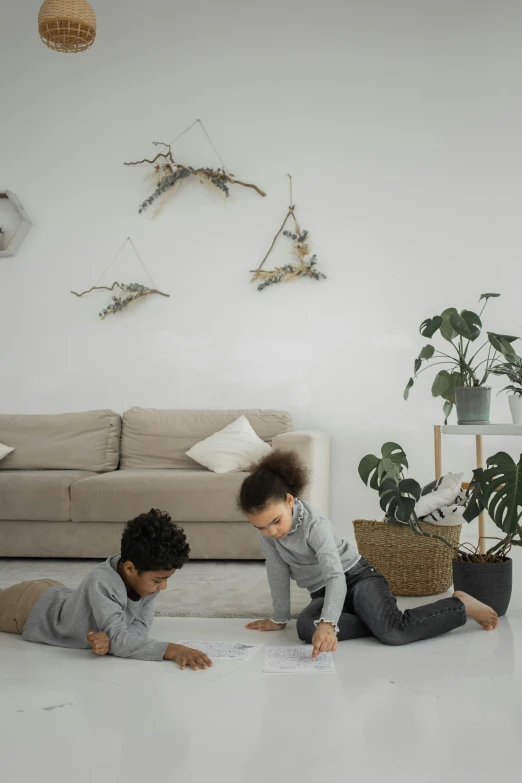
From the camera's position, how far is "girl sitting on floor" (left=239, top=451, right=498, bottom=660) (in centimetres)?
221

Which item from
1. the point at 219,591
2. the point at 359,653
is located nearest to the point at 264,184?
the point at 219,591

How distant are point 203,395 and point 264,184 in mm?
1288

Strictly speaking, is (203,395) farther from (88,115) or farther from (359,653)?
(359,653)

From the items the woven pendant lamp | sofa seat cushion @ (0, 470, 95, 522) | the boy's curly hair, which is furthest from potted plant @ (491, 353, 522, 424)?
the woven pendant lamp

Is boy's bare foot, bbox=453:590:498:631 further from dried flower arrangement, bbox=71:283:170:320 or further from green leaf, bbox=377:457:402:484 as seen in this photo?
dried flower arrangement, bbox=71:283:170:320

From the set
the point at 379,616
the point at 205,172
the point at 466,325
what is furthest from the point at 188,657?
the point at 205,172

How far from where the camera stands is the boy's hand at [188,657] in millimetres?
2092

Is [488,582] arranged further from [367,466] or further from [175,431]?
[175,431]

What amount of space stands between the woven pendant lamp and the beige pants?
7.47 feet

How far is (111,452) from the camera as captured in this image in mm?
4227

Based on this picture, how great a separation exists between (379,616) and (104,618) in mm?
795

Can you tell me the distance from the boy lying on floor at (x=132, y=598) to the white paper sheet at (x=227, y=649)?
0.09 meters

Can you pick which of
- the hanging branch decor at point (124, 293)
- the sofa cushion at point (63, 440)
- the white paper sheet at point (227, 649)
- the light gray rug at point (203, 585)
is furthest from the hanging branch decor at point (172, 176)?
the white paper sheet at point (227, 649)

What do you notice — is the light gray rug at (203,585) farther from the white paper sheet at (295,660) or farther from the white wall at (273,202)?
the white wall at (273,202)
